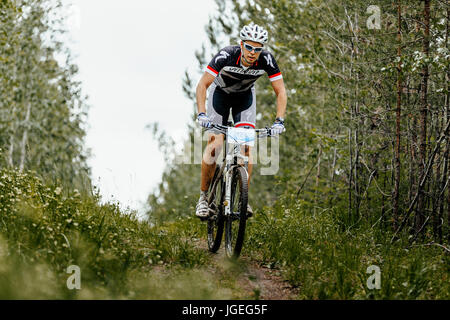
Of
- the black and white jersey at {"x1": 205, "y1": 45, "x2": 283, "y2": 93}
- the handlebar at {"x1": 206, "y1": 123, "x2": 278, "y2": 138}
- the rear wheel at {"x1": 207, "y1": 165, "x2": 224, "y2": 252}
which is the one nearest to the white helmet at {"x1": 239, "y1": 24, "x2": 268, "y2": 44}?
the black and white jersey at {"x1": 205, "y1": 45, "x2": 283, "y2": 93}

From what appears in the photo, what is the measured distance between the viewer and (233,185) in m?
5.31

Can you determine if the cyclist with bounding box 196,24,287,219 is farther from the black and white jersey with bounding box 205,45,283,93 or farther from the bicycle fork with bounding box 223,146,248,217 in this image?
the bicycle fork with bounding box 223,146,248,217

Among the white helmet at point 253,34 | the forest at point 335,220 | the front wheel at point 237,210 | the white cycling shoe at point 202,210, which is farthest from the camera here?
the white cycling shoe at point 202,210

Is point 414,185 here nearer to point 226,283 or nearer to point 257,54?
point 257,54

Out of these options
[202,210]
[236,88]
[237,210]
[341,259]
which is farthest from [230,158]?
[341,259]

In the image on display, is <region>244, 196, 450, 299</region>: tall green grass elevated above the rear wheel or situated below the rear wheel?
below

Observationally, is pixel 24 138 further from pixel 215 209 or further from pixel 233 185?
pixel 233 185

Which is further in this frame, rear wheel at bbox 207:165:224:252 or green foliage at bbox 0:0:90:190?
green foliage at bbox 0:0:90:190

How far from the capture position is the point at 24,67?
19781 millimetres

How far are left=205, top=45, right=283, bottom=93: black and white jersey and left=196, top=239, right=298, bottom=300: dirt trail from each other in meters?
2.00

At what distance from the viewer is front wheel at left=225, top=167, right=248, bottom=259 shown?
487 cm

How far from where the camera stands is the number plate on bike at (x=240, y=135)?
17.0 feet

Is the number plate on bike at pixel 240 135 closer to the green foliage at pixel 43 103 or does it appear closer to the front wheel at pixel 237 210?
the front wheel at pixel 237 210

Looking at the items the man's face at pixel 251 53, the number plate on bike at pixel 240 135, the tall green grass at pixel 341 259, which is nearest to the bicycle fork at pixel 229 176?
the number plate on bike at pixel 240 135
